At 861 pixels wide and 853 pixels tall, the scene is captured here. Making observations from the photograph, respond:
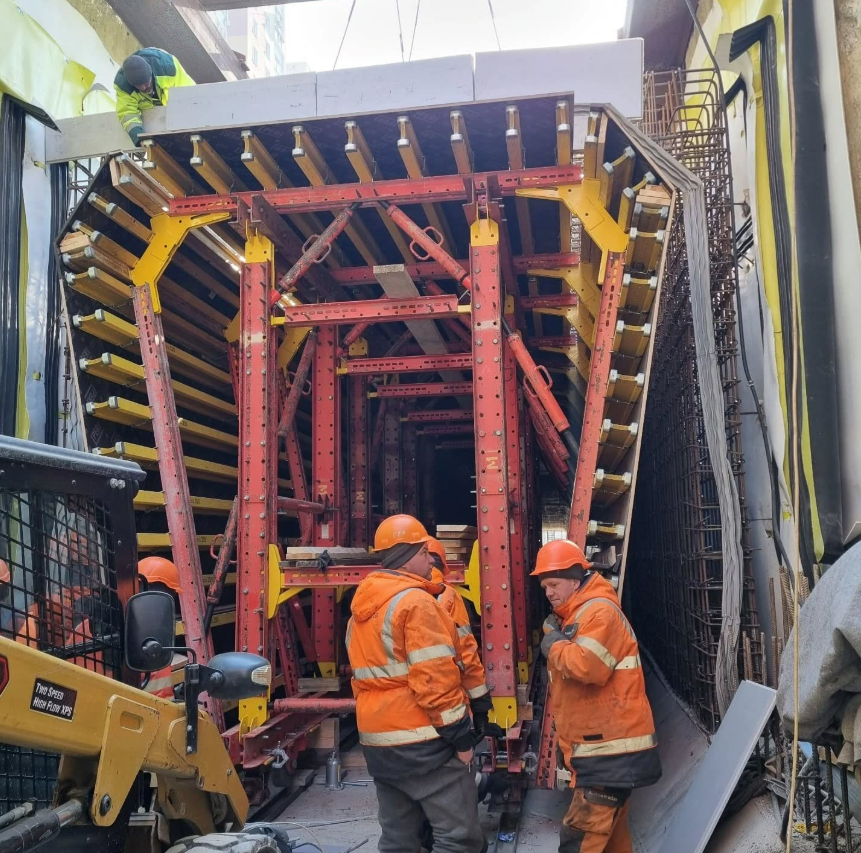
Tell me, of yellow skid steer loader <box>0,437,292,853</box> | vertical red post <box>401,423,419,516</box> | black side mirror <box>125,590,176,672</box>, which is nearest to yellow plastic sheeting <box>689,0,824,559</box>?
yellow skid steer loader <box>0,437,292,853</box>

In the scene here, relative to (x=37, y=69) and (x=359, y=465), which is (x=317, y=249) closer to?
(x=359, y=465)

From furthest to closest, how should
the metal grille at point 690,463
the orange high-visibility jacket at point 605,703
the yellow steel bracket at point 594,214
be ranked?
the metal grille at point 690,463
the yellow steel bracket at point 594,214
the orange high-visibility jacket at point 605,703

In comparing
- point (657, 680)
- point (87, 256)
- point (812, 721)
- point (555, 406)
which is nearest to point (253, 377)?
point (87, 256)

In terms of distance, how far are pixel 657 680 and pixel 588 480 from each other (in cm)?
388

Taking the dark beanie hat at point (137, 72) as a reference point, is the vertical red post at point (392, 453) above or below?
below

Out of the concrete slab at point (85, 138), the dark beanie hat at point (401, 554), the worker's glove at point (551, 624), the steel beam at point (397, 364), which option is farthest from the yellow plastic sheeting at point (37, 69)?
the worker's glove at point (551, 624)

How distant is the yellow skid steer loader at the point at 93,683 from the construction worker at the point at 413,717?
0.87m

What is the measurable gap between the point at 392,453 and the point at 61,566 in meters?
7.53

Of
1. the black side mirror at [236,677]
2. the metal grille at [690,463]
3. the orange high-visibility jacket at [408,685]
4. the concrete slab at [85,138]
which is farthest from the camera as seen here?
the concrete slab at [85,138]

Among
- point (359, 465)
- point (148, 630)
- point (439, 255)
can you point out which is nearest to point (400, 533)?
point (148, 630)

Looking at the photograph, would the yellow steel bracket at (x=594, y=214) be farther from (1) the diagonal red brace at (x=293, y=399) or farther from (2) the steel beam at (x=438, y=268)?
(1) the diagonal red brace at (x=293, y=399)

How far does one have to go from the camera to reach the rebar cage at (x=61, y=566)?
2221 mm

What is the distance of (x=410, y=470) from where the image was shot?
1058 cm

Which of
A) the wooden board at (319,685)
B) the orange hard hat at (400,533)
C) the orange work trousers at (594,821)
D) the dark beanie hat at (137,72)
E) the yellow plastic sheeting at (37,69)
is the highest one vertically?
the yellow plastic sheeting at (37,69)
